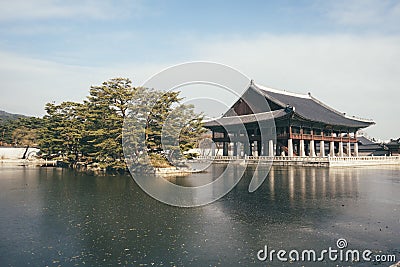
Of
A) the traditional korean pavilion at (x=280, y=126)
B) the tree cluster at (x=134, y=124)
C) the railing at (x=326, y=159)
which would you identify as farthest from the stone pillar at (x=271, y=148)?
the tree cluster at (x=134, y=124)

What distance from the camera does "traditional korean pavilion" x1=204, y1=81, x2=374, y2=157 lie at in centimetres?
4544

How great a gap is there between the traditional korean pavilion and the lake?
2783 centimetres

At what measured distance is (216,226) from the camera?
1138cm

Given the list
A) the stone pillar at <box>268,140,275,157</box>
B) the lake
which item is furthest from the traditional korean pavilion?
the lake

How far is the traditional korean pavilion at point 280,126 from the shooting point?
149ft

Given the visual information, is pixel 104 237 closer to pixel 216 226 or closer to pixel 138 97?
pixel 216 226

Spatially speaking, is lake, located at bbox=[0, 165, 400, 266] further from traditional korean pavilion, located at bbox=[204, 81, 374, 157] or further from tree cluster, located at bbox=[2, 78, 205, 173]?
traditional korean pavilion, located at bbox=[204, 81, 374, 157]

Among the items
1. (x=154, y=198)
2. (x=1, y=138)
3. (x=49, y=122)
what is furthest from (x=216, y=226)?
(x=1, y=138)

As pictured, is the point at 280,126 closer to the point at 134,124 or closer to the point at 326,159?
the point at 326,159

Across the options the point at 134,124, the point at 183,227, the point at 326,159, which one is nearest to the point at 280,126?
the point at 326,159

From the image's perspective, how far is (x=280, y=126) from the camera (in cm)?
4647

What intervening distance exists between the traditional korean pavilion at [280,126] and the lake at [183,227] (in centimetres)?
2783

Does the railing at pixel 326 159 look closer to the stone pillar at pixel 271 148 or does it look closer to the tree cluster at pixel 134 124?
the stone pillar at pixel 271 148

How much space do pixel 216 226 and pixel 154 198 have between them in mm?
6128
